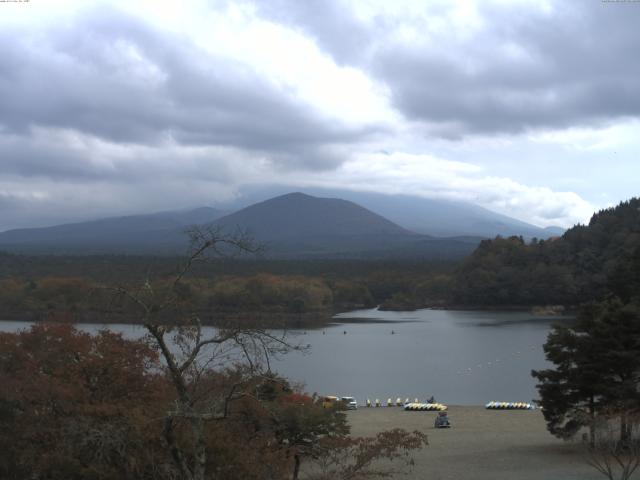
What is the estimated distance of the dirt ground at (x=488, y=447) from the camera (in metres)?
12.1

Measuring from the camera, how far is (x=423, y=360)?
35.5 metres

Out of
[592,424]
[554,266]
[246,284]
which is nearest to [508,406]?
[592,424]

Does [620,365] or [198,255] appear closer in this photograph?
[198,255]

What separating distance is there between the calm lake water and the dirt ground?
3482 millimetres

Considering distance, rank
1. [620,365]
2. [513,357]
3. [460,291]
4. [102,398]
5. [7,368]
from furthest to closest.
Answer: [460,291] < [513,357] < [620,365] < [7,368] < [102,398]

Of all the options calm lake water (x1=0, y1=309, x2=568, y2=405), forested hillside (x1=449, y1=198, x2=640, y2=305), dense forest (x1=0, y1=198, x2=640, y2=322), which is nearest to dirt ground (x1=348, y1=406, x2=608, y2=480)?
calm lake water (x1=0, y1=309, x2=568, y2=405)

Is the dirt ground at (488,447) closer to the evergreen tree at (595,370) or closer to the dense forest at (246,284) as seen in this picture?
the evergreen tree at (595,370)

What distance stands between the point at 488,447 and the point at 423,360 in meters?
20.8

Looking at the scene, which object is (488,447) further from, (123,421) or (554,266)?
(554,266)

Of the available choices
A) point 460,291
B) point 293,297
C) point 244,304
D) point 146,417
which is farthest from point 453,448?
point 460,291

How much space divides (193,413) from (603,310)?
33.2 feet

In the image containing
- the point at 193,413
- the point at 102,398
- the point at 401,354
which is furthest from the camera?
the point at 401,354

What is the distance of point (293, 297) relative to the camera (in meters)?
62.6

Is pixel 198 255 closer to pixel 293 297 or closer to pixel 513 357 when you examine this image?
pixel 513 357
